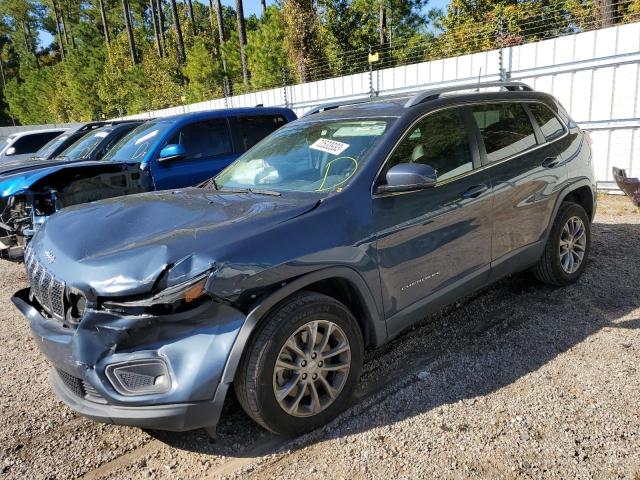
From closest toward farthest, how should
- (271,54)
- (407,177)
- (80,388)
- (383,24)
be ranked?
(80,388)
(407,177)
(271,54)
(383,24)

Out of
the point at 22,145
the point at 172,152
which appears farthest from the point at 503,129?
the point at 22,145

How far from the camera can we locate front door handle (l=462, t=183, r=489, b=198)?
11.5ft

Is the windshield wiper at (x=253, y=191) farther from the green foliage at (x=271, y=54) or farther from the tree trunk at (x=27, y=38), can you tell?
the tree trunk at (x=27, y=38)

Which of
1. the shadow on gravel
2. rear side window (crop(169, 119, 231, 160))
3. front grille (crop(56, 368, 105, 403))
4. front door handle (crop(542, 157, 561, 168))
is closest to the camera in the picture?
front grille (crop(56, 368, 105, 403))

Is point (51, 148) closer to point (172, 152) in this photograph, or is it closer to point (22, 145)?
point (22, 145)

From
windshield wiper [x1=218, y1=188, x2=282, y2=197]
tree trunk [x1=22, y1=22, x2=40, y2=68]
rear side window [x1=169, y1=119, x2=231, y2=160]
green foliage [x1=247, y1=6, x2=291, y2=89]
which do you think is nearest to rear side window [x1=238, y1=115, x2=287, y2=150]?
rear side window [x1=169, y1=119, x2=231, y2=160]

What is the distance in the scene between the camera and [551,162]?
4266 mm

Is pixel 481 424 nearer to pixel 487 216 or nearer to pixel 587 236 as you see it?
pixel 487 216

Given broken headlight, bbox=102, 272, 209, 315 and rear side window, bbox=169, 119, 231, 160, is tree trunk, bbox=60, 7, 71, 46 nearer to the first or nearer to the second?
rear side window, bbox=169, 119, 231, 160

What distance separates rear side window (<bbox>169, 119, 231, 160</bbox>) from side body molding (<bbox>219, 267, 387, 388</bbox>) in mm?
4884

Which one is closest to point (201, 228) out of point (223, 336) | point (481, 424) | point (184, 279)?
point (184, 279)

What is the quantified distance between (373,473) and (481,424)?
72 cm

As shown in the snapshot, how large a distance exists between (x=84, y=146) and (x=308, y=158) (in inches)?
271

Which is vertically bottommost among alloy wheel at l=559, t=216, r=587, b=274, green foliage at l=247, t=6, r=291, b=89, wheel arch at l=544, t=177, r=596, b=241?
Answer: alloy wheel at l=559, t=216, r=587, b=274
